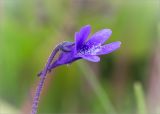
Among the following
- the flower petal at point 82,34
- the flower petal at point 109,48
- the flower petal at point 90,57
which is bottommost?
the flower petal at point 90,57

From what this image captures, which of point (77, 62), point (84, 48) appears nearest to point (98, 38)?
point (84, 48)

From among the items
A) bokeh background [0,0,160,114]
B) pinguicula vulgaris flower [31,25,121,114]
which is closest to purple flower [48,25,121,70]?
pinguicula vulgaris flower [31,25,121,114]

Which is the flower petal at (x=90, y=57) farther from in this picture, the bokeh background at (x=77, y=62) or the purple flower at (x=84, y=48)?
the bokeh background at (x=77, y=62)

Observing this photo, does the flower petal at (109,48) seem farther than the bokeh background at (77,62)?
No

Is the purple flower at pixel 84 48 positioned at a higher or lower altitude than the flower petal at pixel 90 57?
higher

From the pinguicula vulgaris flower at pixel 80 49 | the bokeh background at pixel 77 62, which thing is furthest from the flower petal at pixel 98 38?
the bokeh background at pixel 77 62

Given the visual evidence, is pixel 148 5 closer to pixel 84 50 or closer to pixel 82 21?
pixel 82 21

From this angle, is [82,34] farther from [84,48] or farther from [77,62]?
[77,62]

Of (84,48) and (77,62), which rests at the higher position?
(77,62)
